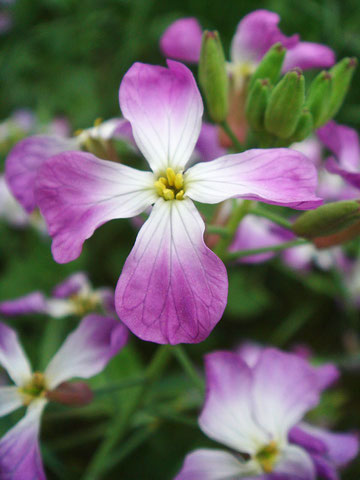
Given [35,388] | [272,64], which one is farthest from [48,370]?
[272,64]

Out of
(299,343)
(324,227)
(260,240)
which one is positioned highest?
(324,227)

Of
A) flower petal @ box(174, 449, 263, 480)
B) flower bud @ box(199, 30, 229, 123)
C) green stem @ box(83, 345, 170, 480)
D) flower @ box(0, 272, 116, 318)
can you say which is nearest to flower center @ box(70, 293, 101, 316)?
flower @ box(0, 272, 116, 318)

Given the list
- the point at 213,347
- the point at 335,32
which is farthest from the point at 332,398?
the point at 335,32

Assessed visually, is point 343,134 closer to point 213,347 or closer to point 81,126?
point 213,347

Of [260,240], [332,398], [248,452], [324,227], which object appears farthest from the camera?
[332,398]

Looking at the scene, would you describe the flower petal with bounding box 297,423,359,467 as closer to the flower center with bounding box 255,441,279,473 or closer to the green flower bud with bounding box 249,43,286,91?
the flower center with bounding box 255,441,279,473

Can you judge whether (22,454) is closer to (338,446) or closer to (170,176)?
(170,176)
